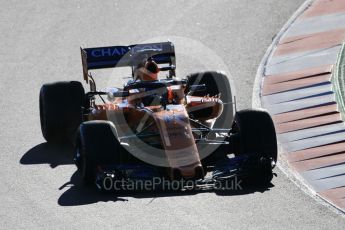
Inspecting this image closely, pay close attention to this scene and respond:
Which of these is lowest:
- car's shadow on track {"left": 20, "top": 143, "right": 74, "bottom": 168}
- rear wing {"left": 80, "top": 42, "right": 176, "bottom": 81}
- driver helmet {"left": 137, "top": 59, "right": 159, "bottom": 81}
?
car's shadow on track {"left": 20, "top": 143, "right": 74, "bottom": 168}

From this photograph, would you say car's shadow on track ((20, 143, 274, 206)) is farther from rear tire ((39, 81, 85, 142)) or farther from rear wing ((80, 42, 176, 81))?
rear wing ((80, 42, 176, 81))

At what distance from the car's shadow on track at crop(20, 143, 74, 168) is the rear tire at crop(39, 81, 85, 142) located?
0.64 feet

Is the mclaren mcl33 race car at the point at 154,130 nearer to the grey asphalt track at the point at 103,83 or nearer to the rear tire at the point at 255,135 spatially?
the rear tire at the point at 255,135

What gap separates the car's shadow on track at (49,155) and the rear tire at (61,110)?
194mm

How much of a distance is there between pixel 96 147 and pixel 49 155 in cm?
210

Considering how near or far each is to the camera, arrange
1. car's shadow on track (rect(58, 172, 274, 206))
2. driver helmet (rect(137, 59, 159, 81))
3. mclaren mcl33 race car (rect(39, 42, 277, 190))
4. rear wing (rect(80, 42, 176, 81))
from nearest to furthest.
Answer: car's shadow on track (rect(58, 172, 274, 206))
mclaren mcl33 race car (rect(39, 42, 277, 190))
driver helmet (rect(137, 59, 159, 81))
rear wing (rect(80, 42, 176, 81))

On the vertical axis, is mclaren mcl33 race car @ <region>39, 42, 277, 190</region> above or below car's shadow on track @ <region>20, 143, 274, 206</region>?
above

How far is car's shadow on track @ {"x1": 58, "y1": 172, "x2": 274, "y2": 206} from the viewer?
14.7m

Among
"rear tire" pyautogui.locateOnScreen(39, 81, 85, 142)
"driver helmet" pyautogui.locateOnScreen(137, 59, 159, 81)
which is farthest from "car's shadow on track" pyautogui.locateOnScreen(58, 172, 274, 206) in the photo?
"driver helmet" pyautogui.locateOnScreen(137, 59, 159, 81)

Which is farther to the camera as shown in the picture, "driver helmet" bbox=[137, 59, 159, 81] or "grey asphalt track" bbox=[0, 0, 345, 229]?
"driver helmet" bbox=[137, 59, 159, 81]

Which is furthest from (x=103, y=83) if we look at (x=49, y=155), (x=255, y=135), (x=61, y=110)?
(x=255, y=135)

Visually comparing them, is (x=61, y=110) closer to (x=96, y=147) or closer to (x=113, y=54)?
(x=113, y=54)

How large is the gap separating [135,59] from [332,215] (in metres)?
4.95

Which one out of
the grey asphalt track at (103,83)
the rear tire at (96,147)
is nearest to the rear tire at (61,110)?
the grey asphalt track at (103,83)
